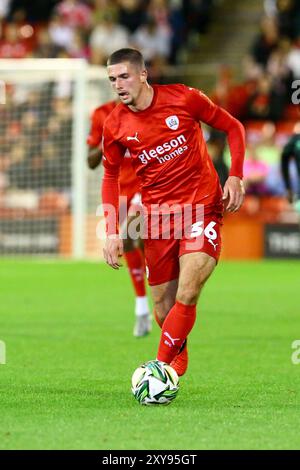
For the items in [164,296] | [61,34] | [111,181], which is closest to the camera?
[111,181]

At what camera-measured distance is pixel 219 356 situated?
9.69 metres

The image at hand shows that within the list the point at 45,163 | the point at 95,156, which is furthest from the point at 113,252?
the point at 45,163

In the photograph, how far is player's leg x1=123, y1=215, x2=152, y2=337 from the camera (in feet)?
37.0

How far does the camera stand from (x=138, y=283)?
11570 millimetres

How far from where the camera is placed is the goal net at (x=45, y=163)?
21359mm

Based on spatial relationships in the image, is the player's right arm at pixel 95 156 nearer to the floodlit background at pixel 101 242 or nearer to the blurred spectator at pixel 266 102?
the floodlit background at pixel 101 242

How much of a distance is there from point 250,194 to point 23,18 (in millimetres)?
7319

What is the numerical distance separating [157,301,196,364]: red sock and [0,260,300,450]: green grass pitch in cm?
30

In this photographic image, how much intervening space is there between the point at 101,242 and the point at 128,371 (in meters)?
12.6

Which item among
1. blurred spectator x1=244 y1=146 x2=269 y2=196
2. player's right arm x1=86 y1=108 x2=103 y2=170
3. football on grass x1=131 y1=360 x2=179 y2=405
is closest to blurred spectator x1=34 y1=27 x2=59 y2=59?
blurred spectator x1=244 y1=146 x2=269 y2=196

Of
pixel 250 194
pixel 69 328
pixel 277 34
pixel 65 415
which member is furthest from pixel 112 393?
pixel 277 34

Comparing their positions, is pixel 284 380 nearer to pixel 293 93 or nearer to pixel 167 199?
pixel 167 199

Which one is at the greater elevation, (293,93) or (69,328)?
(293,93)

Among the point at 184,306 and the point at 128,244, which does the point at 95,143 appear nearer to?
the point at 128,244
